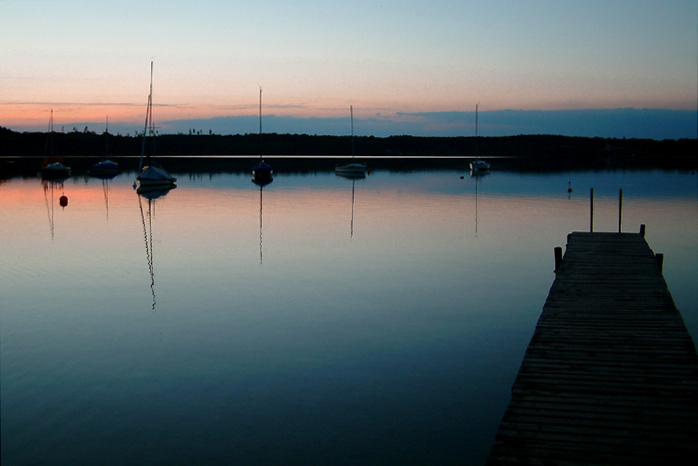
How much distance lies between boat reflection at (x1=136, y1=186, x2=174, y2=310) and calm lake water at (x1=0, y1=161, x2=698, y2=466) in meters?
0.22

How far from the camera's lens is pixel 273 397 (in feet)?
31.8

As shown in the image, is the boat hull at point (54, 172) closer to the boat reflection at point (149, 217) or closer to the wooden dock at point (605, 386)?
the boat reflection at point (149, 217)

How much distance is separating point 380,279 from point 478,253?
6.19 metres

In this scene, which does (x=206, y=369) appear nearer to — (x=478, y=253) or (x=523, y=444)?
(x=523, y=444)

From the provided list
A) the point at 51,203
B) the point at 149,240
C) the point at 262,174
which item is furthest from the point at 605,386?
the point at 262,174

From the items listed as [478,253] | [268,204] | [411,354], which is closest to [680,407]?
[411,354]

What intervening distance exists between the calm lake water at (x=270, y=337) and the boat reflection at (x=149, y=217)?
0.22m

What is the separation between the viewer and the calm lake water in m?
8.39

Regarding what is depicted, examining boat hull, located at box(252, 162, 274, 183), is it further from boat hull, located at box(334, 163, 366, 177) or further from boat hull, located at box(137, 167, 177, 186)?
boat hull, located at box(137, 167, 177, 186)

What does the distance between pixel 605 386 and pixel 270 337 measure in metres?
6.64

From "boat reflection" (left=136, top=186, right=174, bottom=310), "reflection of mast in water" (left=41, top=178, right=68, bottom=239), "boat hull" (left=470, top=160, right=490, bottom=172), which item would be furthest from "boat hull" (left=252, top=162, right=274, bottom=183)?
"boat hull" (left=470, top=160, right=490, bottom=172)

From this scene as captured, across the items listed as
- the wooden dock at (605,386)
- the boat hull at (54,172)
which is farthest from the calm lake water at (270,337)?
the boat hull at (54,172)

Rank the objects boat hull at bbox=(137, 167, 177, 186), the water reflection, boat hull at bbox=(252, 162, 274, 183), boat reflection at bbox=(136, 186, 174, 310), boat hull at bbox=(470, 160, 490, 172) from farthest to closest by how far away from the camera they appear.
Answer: boat hull at bbox=(470, 160, 490, 172)
boat hull at bbox=(252, 162, 274, 183)
boat hull at bbox=(137, 167, 177, 186)
the water reflection
boat reflection at bbox=(136, 186, 174, 310)

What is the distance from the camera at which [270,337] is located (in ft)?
41.8
